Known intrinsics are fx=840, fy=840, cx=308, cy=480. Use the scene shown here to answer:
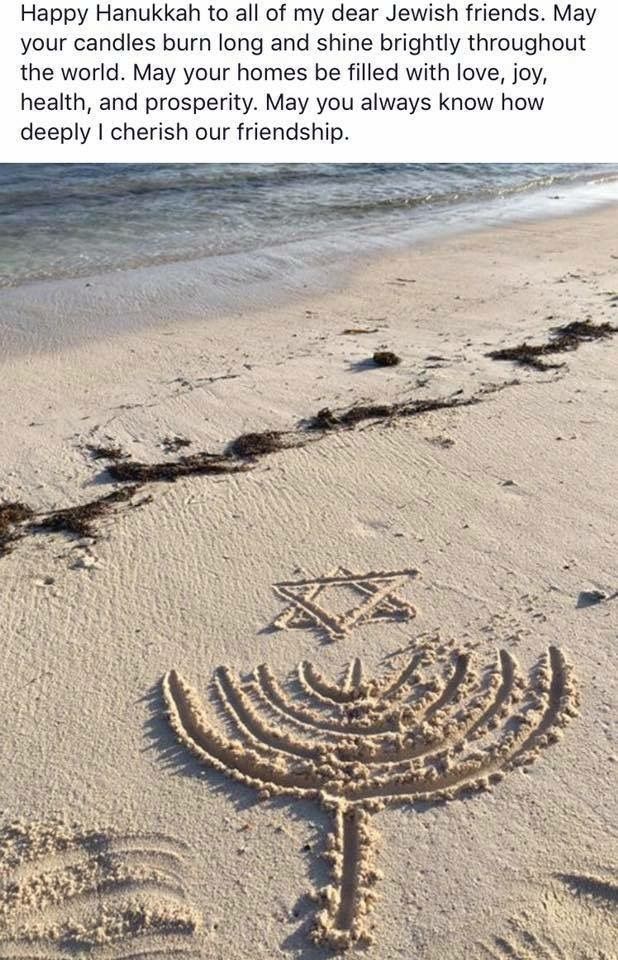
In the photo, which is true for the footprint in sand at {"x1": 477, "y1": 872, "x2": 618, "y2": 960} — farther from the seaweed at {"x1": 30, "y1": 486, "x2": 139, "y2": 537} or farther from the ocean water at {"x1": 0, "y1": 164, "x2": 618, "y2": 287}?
the ocean water at {"x1": 0, "y1": 164, "x2": 618, "y2": 287}

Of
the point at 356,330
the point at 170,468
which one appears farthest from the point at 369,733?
the point at 356,330

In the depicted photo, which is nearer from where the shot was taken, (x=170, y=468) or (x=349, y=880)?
(x=349, y=880)

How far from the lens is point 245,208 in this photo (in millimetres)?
12227

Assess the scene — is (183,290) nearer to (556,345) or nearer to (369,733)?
(556,345)

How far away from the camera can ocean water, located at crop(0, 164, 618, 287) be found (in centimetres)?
969

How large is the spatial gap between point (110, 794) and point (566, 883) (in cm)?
148

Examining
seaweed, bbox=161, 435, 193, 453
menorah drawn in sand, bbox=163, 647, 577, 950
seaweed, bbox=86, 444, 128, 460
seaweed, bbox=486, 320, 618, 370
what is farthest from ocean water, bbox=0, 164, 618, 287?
menorah drawn in sand, bbox=163, 647, 577, 950

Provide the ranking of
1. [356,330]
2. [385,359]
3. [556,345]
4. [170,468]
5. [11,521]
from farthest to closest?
[356,330] → [556,345] → [385,359] → [170,468] → [11,521]

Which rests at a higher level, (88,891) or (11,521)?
(11,521)

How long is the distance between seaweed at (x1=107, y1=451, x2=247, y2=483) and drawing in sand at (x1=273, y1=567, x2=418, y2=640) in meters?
1.13

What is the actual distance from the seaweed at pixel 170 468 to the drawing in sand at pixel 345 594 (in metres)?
1.13

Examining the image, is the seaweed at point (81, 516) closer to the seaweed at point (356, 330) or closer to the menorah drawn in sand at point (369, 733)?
the menorah drawn in sand at point (369, 733)

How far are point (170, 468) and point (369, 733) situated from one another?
7.22 ft
